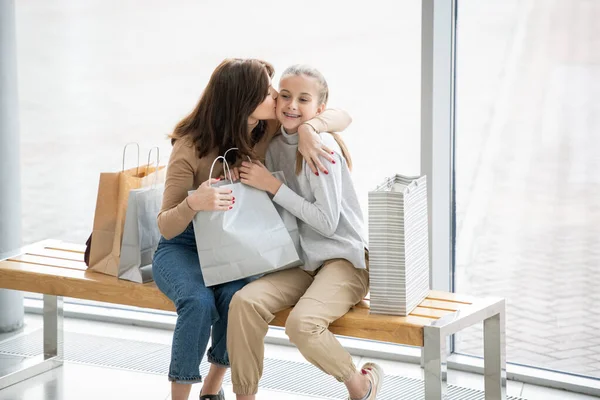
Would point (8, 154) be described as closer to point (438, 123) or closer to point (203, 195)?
point (203, 195)

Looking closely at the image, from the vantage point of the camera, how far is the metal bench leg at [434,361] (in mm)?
2725

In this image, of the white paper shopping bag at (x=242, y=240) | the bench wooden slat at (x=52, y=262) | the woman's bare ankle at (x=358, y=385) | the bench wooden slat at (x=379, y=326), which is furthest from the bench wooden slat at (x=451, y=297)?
the bench wooden slat at (x=52, y=262)

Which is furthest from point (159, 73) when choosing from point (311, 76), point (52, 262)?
point (311, 76)

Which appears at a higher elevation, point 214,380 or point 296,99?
point 296,99

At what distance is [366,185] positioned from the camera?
384cm

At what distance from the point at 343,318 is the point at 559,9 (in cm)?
140

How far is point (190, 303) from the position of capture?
284cm

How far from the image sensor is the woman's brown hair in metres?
2.98

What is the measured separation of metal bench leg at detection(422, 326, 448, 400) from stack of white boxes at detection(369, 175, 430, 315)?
133 millimetres

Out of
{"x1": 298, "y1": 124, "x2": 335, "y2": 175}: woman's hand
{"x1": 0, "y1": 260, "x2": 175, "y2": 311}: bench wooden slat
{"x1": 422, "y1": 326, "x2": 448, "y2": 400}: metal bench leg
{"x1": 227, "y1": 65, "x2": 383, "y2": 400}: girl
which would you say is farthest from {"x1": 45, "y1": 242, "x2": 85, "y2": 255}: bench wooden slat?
{"x1": 422, "y1": 326, "x2": 448, "y2": 400}: metal bench leg

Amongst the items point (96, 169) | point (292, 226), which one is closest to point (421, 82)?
point (292, 226)

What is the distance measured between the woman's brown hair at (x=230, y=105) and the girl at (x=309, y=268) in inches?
3.3

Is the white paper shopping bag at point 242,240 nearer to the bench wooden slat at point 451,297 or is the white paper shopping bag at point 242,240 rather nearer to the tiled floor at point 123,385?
the bench wooden slat at point 451,297

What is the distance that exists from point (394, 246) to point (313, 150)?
40 cm
